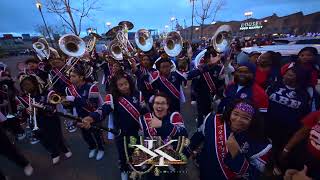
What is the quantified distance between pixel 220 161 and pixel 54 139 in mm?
3756

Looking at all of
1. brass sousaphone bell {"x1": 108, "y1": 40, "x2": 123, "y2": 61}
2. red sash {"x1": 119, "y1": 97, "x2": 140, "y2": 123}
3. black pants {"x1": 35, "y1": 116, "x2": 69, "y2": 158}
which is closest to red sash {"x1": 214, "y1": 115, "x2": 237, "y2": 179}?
red sash {"x1": 119, "y1": 97, "x2": 140, "y2": 123}

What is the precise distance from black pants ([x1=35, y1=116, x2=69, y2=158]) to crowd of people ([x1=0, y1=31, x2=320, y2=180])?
0.06 ft

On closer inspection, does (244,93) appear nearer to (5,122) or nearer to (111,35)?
(5,122)

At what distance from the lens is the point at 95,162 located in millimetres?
4965

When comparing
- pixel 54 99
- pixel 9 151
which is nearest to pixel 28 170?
pixel 9 151

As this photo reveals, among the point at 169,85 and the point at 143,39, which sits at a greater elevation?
the point at 143,39

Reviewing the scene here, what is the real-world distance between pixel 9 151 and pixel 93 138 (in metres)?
1.45

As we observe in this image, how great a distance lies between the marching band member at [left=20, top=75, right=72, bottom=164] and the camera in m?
4.73

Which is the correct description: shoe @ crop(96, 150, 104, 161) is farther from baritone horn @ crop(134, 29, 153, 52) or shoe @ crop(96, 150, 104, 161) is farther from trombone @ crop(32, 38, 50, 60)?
trombone @ crop(32, 38, 50, 60)

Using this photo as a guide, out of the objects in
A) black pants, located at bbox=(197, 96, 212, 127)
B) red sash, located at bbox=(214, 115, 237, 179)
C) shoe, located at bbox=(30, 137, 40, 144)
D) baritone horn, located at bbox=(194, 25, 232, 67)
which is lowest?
shoe, located at bbox=(30, 137, 40, 144)

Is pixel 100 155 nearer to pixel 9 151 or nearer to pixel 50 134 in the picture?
pixel 50 134

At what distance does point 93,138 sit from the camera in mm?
5184

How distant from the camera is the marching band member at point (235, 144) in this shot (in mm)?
2191

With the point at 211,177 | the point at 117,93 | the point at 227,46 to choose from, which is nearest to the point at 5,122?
the point at 117,93
